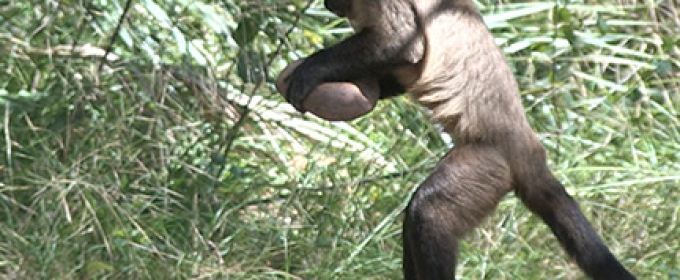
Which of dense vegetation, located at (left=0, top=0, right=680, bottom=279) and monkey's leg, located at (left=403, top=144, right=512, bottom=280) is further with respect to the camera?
dense vegetation, located at (left=0, top=0, right=680, bottom=279)

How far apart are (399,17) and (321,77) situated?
320 mm

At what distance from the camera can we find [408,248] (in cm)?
384

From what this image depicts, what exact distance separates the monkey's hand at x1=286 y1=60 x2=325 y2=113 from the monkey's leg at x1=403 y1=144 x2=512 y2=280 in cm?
43

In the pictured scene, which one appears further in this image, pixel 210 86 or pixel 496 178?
pixel 210 86

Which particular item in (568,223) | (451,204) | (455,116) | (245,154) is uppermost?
(455,116)

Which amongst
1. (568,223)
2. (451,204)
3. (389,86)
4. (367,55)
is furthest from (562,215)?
(367,55)

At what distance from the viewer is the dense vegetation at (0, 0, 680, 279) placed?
4.50m

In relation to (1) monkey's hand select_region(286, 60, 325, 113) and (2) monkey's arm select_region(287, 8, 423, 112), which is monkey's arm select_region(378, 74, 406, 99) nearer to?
(2) monkey's arm select_region(287, 8, 423, 112)

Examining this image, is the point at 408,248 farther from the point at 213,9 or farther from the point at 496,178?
the point at 213,9

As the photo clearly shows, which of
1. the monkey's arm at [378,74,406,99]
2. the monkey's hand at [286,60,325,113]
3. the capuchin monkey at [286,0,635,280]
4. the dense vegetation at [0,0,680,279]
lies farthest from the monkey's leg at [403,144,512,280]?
the dense vegetation at [0,0,680,279]

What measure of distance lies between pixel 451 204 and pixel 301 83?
1.73 ft

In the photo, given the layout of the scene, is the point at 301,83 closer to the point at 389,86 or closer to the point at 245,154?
the point at 389,86

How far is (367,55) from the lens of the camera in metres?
3.71

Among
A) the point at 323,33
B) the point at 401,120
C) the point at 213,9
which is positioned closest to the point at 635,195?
the point at 401,120
